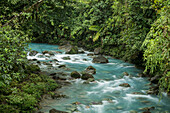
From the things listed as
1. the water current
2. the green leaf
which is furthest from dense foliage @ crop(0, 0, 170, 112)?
the water current

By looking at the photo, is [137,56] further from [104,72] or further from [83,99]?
[83,99]

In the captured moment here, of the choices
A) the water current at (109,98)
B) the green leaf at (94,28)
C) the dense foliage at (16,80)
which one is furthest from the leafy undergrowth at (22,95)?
the green leaf at (94,28)

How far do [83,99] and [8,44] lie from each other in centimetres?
301

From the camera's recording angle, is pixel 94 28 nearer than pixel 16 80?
No

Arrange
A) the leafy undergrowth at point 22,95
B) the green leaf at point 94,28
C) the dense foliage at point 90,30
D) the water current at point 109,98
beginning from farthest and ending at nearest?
the green leaf at point 94,28 < the water current at point 109,98 < the leafy undergrowth at point 22,95 < the dense foliage at point 90,30

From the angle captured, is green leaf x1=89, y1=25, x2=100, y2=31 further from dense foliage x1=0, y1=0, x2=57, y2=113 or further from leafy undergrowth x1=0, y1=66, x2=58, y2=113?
leafy undergrowth x1=0, y1=66, x2=58, y2=113

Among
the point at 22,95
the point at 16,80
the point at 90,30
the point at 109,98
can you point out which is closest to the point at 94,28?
the point at 90,30

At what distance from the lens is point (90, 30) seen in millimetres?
20422

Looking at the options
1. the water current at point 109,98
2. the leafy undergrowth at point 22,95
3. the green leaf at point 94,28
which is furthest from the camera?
the green leaf at point 94,28

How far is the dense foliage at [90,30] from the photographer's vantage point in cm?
463

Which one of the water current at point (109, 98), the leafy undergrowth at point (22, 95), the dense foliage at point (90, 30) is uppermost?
the dense foliage at point (90, 30)

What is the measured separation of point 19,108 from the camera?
498cm

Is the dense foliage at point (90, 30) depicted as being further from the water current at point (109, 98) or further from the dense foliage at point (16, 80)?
the water current at point (109, 98)

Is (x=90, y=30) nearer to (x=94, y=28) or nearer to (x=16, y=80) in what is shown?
(x=94, y=28)
